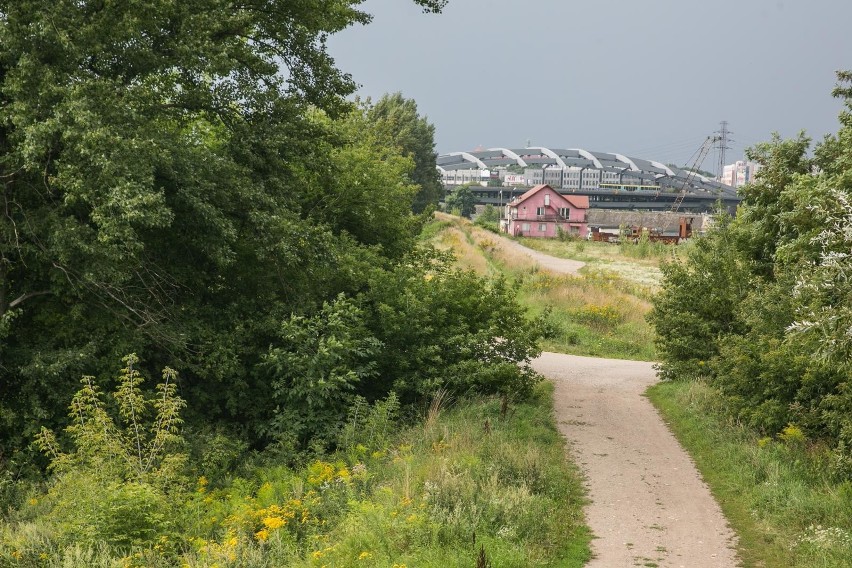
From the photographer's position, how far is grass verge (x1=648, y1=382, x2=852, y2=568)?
9992 mm

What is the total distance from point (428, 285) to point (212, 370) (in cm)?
494

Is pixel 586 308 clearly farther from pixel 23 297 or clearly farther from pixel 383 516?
pixel 383 516

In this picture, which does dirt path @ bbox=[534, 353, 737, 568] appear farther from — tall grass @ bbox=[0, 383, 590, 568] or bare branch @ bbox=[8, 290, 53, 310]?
bare branch @ bbox=[8, 290, 53, 310]

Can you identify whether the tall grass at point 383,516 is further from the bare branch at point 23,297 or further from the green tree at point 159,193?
the bare branch at point 23,297

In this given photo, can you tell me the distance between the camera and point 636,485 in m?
13.3

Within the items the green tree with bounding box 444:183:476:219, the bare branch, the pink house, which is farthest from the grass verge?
the green tree with bounding box 444:183:476:219

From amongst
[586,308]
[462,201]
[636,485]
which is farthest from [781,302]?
[462,201]

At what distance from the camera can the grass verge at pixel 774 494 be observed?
9.99 metres

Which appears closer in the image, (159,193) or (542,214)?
(159,193)

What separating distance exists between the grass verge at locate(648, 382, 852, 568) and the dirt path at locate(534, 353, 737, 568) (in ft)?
0.90

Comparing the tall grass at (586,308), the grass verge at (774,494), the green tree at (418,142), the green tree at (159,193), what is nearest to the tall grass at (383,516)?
the grass verge at (774,494)

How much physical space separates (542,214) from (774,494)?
377ft

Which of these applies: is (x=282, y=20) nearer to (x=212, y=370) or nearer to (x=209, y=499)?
(x=212, y=370)

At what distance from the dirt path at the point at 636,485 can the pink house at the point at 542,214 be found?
102 metres
